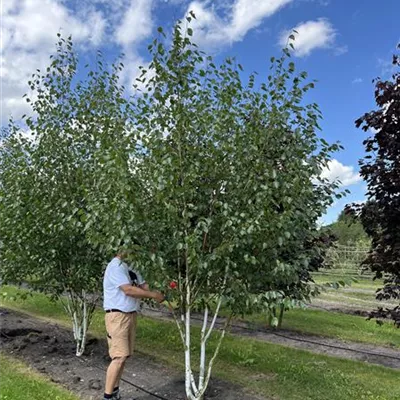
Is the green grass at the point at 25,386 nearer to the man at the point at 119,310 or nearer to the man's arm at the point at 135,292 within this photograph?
the man at the point at 119,310

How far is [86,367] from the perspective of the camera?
18.0 feet

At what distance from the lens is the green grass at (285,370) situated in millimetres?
4750

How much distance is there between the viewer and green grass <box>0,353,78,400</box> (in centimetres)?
442

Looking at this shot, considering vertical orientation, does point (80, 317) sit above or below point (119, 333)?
below

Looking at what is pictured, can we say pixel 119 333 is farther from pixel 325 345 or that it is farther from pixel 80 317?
pixel 325 345

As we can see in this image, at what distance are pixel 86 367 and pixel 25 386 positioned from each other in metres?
0.89

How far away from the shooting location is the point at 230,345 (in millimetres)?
6770

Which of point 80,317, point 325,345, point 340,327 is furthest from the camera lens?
point 340,327

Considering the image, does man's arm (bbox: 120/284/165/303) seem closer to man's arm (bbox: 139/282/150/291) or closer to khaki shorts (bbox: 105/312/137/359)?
man's arm (bbox: 139/282/150/291)

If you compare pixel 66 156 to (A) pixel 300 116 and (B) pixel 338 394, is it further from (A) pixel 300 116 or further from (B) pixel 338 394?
(B) pixel 338 394

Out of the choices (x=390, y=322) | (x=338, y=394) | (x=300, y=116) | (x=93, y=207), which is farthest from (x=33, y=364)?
(x=390, y=322)

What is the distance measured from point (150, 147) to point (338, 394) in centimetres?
327

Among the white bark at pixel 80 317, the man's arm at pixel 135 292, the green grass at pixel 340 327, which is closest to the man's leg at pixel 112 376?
the man's arm at pixel 135 292

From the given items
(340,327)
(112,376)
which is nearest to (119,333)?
(112,376)
